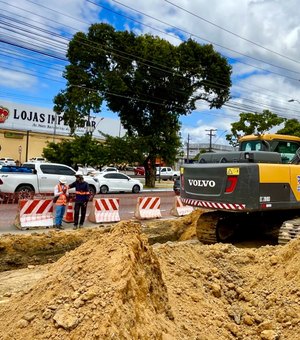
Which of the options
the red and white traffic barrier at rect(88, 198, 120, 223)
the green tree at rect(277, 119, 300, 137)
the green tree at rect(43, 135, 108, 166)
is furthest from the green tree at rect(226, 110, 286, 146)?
the red and white traffic barrier at rect(88, 198, 120, 223)

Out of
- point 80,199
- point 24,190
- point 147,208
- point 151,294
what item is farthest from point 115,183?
point 151,294

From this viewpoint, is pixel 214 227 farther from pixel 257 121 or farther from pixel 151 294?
pixel 257 121

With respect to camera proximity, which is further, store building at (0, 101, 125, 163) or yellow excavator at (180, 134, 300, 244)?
store building at (0, 101, 125, 163)

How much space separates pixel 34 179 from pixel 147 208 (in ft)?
24.5

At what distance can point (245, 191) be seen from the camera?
8203 mm

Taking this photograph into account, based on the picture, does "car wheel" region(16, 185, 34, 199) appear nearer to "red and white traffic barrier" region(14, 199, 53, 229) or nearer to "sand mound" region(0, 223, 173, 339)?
"red and white traffic barrier" region(14, 199, 53, 229)

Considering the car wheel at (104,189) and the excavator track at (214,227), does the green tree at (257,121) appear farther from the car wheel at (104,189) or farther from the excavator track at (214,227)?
the excavator track at (214,227)

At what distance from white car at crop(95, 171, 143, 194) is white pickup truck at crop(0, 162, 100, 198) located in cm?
539

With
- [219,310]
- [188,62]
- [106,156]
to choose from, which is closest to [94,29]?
[188,62]

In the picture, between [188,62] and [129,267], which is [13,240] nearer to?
[129,267]

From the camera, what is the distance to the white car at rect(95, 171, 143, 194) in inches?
1081

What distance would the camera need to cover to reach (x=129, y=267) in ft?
12.8

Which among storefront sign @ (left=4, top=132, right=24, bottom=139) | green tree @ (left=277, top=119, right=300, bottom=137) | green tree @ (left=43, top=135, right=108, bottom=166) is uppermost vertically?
green tree @ (left=277, top=119, right=300, bottom=137)

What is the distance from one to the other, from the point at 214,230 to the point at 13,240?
15.6ft
